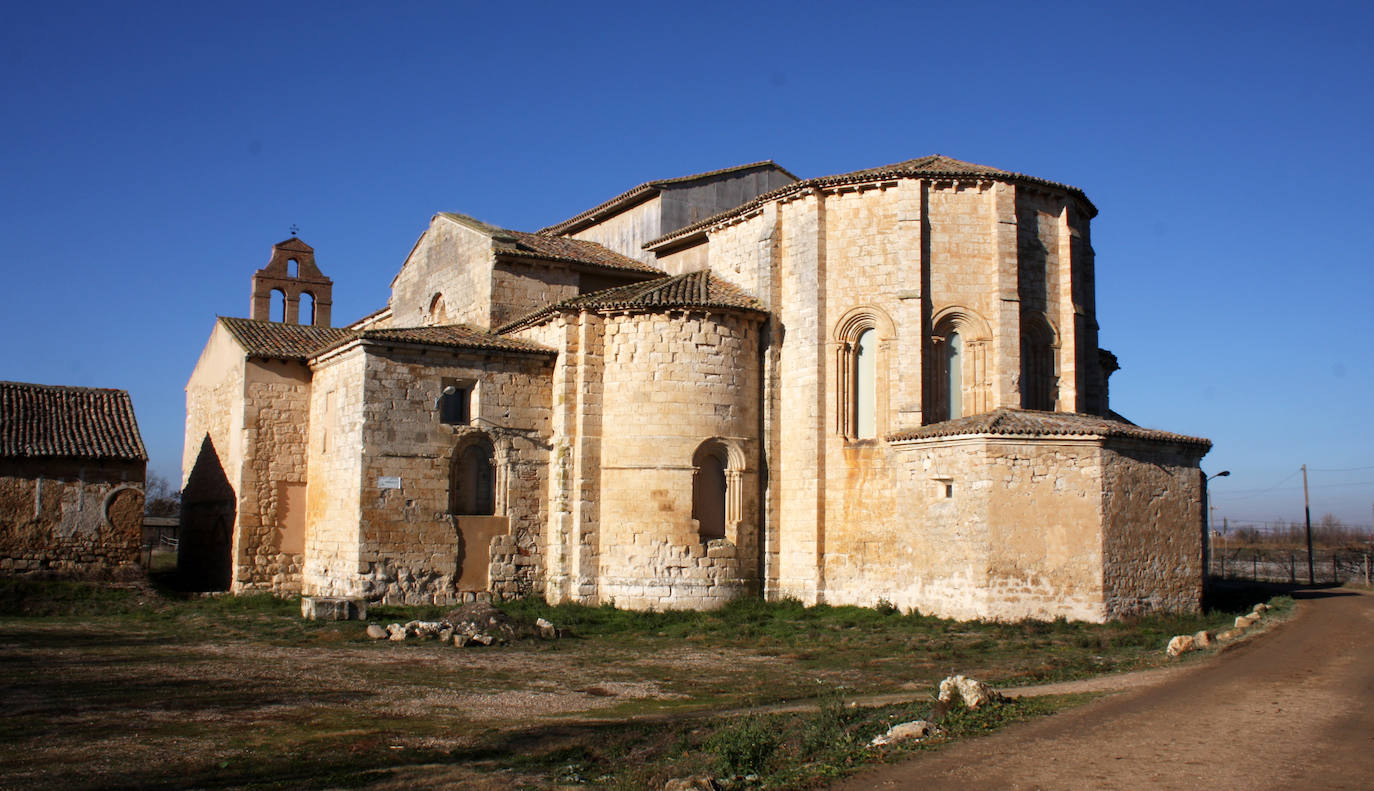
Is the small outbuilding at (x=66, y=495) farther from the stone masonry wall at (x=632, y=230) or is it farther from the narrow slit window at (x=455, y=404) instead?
the stone masonry wall at (x=632, y=230)

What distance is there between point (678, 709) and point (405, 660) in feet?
17.0

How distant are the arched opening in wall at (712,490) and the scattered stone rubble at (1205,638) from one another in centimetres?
879

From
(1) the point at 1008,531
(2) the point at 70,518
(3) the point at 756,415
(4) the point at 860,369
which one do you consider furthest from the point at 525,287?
(1) the point at 1008,531

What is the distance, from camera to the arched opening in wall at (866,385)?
69.5ft

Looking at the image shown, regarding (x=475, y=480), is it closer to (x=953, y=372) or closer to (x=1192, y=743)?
(x=953, y=372)

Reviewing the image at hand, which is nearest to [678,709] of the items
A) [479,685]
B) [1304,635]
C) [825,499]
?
[479,685]

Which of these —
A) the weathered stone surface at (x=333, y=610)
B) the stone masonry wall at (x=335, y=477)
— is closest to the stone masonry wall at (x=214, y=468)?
the stone masonry wall at (x=335, y=477)

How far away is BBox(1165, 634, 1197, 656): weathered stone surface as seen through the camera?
49.8ft

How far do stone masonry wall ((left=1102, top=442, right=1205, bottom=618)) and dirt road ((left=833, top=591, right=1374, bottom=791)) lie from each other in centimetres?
520

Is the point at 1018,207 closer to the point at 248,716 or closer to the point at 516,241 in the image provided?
the point at 516,241

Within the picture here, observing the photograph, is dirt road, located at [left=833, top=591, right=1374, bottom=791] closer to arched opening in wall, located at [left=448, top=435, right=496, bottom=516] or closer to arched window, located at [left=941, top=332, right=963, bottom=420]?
arched window, located at [left=941, top=332, right=963, bottom=420]

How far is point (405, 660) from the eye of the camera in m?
15.2

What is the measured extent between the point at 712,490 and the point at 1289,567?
32816 millimetres

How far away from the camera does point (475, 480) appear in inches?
867
